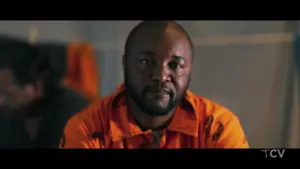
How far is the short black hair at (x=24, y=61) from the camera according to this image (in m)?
1.13

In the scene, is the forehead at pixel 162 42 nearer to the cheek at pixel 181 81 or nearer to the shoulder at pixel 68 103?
the cheek at pixel 181 81

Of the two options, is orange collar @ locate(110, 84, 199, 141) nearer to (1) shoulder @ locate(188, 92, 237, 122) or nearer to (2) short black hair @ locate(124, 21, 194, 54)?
(1) shoulder @ locate(188, 92, 237, 122)

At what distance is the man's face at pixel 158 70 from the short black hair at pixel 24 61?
0.92 feet

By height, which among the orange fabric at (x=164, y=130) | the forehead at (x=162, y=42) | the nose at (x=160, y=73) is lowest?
the orange fabric at (x=164, y=130)

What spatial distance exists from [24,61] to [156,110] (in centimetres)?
48

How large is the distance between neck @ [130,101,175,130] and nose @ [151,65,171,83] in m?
0.12

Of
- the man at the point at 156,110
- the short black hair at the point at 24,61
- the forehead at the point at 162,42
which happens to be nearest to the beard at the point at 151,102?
the man at the point at 156,110

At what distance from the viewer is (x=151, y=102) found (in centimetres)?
Result: 111
